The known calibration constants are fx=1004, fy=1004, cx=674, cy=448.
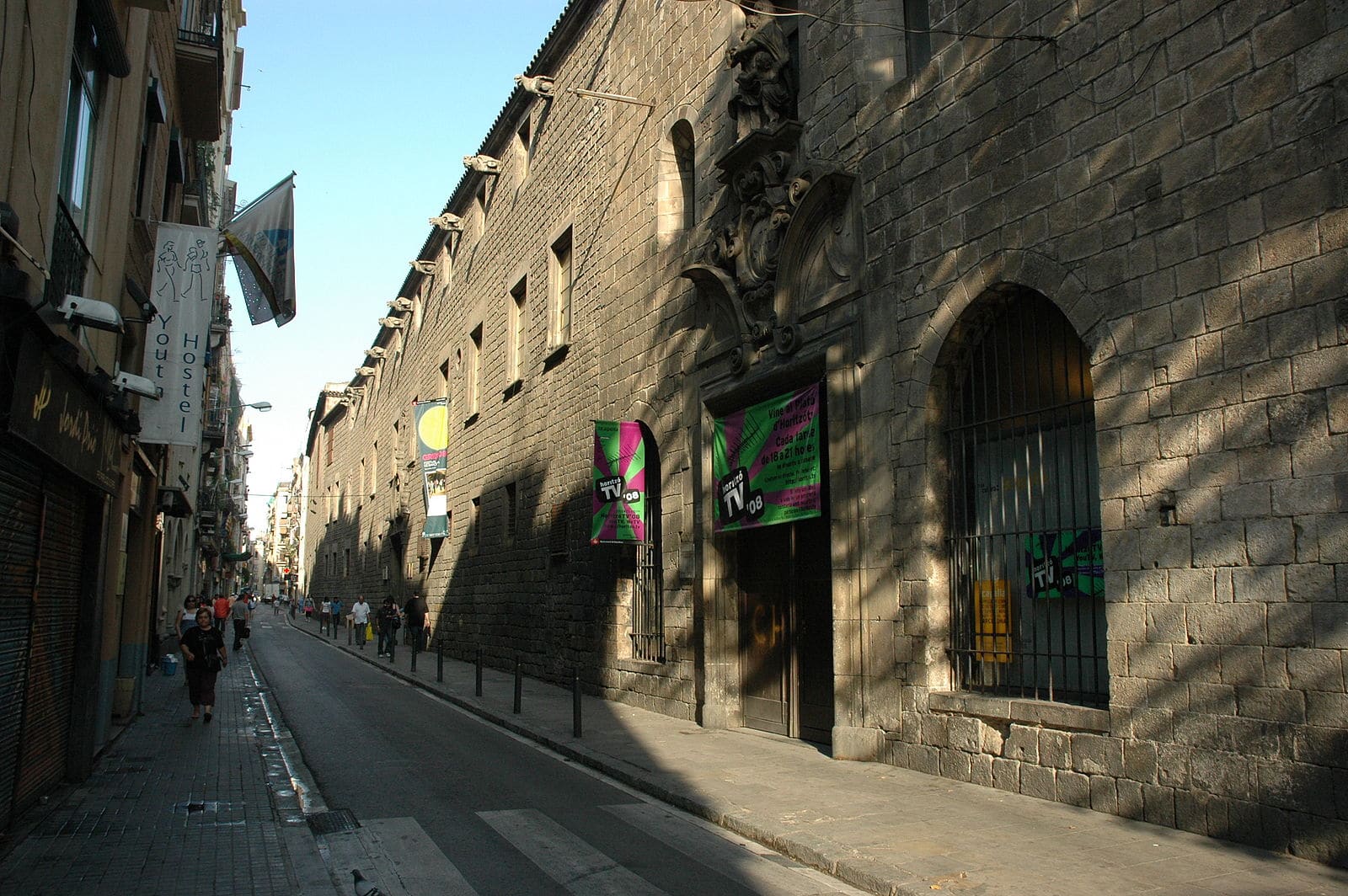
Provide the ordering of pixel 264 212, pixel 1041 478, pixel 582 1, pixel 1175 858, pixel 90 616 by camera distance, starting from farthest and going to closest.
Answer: pixel 582 1 < pixel 264 212 < pixel 90 616 < pixel 1041 478 < pixel 1175 858

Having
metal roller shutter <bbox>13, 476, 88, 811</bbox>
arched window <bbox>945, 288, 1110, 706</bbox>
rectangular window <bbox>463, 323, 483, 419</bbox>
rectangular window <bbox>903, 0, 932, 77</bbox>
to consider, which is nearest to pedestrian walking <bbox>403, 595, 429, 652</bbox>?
rectangular window <bbox>463, 323, 483, 419</bbox>

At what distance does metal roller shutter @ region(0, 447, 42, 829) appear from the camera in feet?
22.2

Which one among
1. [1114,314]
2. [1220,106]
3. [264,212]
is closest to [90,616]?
[264,212]

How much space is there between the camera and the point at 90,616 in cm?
935

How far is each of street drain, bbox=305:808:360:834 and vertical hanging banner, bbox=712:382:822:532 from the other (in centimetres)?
542

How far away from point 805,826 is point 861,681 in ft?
9.51

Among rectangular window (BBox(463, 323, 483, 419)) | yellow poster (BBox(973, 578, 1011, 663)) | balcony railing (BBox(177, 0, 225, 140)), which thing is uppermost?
balcony railing (BBox(177, 0, 225, 140))

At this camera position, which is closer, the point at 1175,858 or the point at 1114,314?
the point at 1175,858

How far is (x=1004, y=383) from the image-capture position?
898cm

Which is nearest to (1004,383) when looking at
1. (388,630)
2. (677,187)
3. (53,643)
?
(677,187)

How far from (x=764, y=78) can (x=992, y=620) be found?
6.98 m

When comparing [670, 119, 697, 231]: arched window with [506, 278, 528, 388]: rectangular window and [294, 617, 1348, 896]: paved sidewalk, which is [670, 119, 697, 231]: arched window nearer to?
[506, 278, 528, 388]: rectangular window

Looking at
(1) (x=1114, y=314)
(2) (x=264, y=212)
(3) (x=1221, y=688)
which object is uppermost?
(2) (x=264, y=212)

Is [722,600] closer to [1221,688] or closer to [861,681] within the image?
[861,681]
